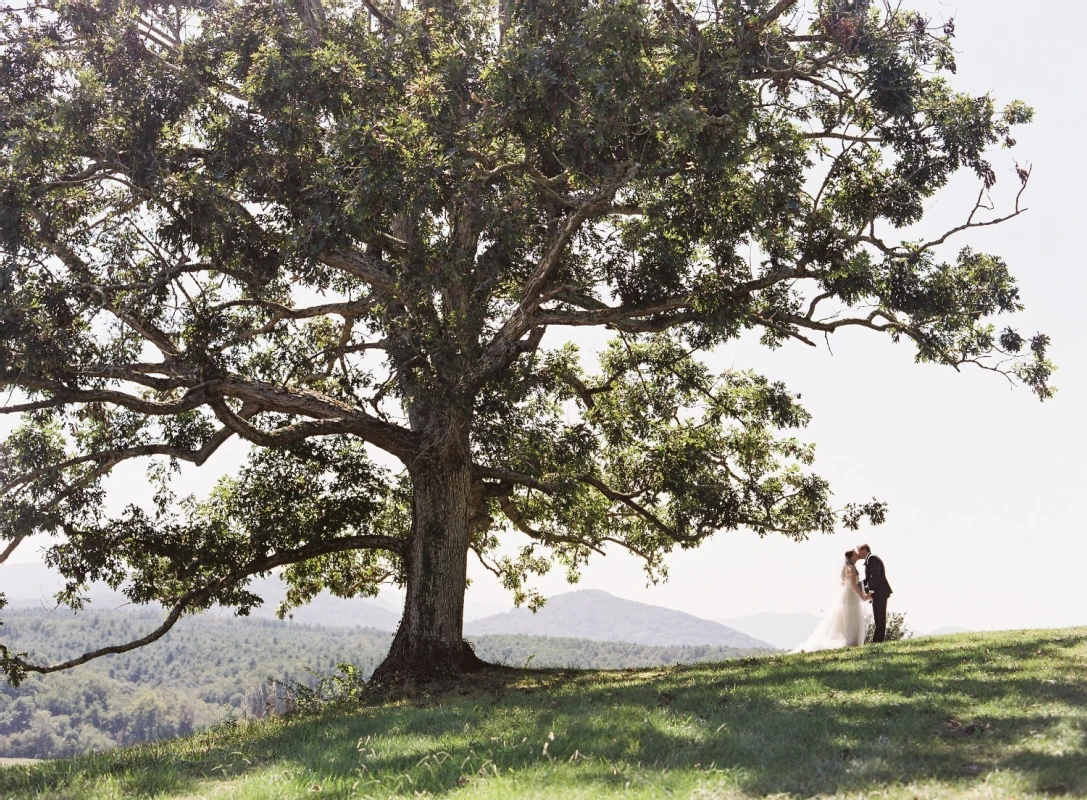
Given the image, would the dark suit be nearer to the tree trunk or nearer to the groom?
the groom

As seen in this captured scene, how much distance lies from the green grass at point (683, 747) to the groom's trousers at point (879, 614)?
6988 millimetres

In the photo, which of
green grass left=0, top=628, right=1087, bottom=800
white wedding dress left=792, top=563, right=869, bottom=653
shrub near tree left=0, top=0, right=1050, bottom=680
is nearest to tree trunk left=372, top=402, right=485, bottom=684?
shrub near tree left=0, top=0, right=1050, bottom=680

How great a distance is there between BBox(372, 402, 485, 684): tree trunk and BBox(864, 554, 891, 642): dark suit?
8.79 m

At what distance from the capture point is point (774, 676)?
41.2 feet

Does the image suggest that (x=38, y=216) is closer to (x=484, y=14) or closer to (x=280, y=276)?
(x=280, y=276)

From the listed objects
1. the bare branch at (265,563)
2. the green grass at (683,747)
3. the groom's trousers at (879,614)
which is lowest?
the green grass at (683,747)

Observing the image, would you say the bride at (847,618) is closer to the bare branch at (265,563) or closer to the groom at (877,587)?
the groom at (877,587)

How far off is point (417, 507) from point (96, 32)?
10289mm

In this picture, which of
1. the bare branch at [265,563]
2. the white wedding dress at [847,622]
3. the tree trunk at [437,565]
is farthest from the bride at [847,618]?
the bare branch at [265,563]

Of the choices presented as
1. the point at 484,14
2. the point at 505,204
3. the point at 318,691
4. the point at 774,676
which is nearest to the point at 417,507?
the point at 318,691

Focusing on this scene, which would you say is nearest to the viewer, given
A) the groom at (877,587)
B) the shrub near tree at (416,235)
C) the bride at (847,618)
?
the shrub near tree at (416,235)

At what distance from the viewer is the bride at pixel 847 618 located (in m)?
20.0

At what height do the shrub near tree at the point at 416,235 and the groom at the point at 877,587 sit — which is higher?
the shrub near tree at the point at 416,235

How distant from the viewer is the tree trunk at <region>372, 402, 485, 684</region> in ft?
56.0
